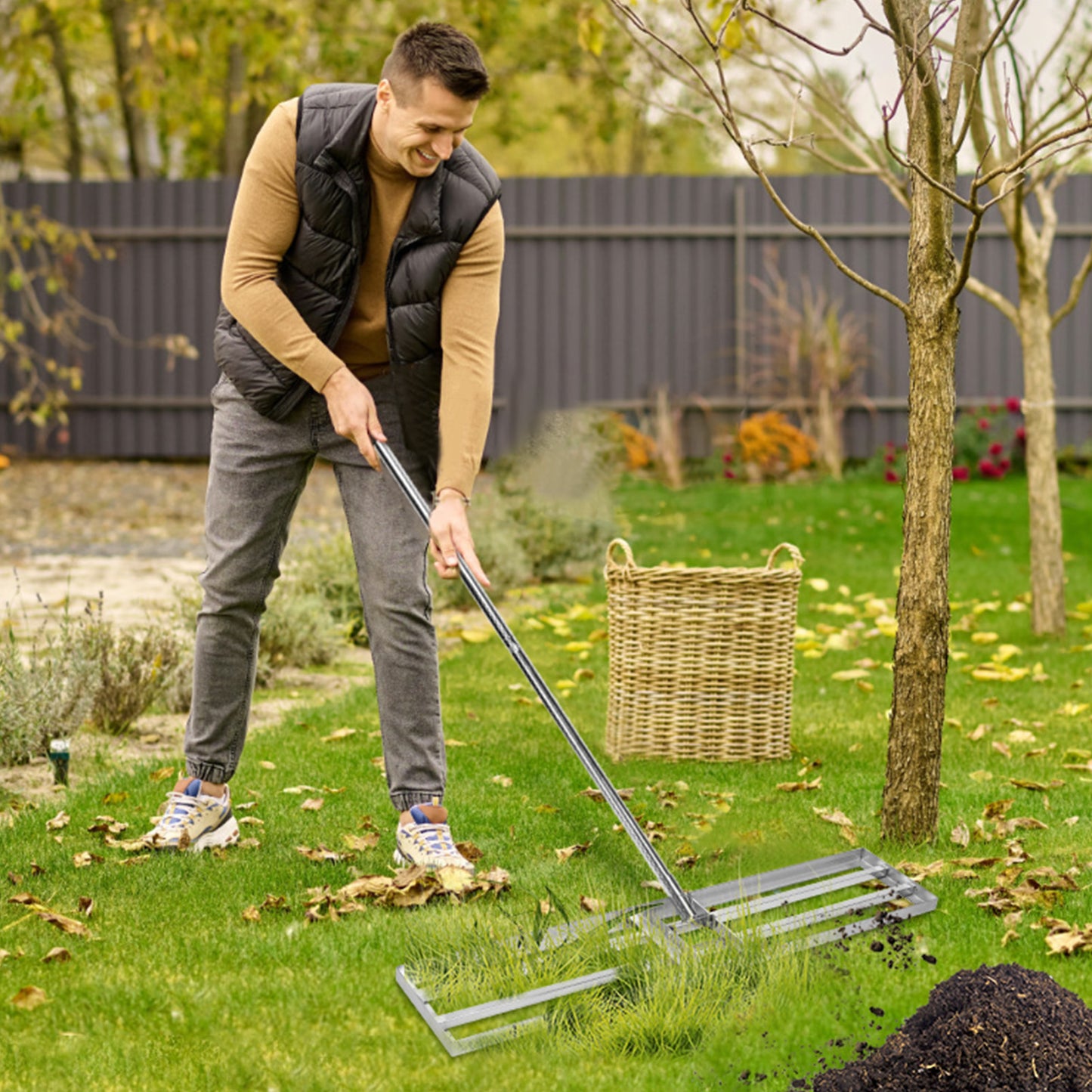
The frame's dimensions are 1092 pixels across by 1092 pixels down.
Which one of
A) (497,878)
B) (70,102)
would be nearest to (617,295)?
(70,102)

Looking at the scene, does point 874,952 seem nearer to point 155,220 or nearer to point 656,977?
point 656,977

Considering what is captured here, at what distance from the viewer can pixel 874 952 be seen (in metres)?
2.58

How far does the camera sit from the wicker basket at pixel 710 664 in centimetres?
402

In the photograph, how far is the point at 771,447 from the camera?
10219 mm

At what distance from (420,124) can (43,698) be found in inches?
82.1

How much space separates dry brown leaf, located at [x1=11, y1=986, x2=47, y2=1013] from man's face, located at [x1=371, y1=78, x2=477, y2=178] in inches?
65.5

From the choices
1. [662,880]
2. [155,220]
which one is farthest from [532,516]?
[155,220]

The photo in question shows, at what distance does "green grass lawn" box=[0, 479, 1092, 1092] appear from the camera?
7.44 ft

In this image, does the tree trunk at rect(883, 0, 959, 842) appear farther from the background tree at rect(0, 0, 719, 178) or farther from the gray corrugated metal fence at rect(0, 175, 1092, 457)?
the gray corrugated metal fence at rect(0, 175, 1092, 457)

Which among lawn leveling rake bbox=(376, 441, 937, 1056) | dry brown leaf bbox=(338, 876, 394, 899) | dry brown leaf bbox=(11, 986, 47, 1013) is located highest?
lawn leveling rake bbox=(376, 441, 937, 1056)

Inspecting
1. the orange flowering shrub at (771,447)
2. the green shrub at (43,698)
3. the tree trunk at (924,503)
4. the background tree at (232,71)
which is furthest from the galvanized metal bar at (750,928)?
the orange flowering shrub at (771,447)

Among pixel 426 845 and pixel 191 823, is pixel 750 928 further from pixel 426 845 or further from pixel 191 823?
pixel 191 823

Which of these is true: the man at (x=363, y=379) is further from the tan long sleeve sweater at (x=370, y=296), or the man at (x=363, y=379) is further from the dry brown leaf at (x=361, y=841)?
the dry brown leaf at (x=361, y=841)

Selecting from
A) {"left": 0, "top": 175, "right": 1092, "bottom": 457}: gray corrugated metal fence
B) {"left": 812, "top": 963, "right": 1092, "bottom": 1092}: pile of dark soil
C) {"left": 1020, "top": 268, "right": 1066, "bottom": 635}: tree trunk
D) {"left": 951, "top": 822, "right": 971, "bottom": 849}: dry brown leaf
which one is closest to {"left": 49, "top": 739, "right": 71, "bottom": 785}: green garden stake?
{"left": 951, "top": 822, "right": 971, "bottom": 849}: dry brown leaf
